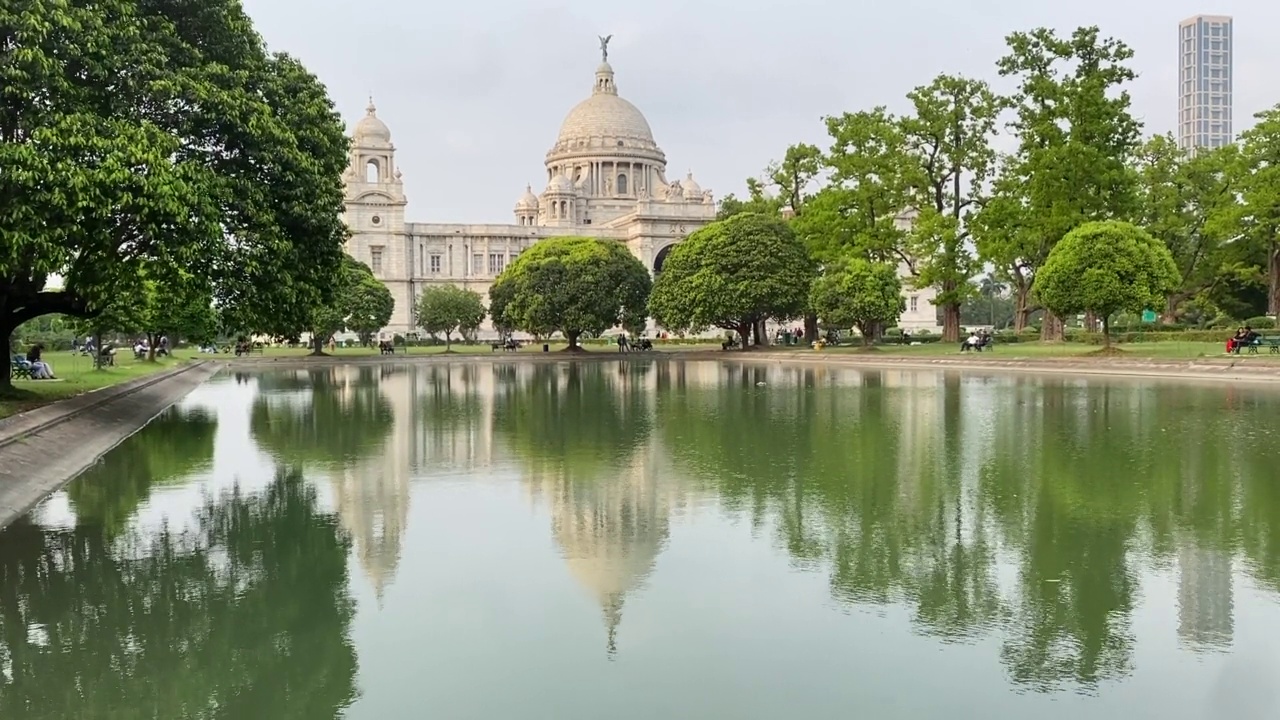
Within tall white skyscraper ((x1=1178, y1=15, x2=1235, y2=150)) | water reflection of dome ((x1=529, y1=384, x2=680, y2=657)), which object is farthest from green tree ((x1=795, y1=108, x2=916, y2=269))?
tall white skyscraper ((x1=1178, y1=15, x2=1235, y2=150))

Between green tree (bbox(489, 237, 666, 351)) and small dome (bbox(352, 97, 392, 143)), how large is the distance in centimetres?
4077

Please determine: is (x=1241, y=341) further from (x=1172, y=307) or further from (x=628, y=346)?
(x=628, y=346)

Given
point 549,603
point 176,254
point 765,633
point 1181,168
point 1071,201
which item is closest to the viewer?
point 765,633

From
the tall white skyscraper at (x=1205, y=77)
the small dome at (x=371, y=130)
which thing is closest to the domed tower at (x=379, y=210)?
the small dome at (x=371, y=130)

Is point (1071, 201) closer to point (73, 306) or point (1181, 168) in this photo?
point (1181, 168)

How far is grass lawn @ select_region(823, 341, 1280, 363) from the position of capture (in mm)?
33844

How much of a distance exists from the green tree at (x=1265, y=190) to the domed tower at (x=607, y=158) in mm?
71251

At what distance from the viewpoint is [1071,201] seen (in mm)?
45156

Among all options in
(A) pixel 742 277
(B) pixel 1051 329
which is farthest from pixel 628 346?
(B) pixel 1051 329

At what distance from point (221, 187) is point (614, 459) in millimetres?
9613

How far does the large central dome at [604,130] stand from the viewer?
391 ft

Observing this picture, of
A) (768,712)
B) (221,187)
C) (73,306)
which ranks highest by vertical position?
(221,187)

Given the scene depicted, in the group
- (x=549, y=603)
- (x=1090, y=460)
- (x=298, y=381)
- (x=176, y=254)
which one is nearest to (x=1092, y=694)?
(x=549, y=603)

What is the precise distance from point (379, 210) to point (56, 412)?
279 ft
